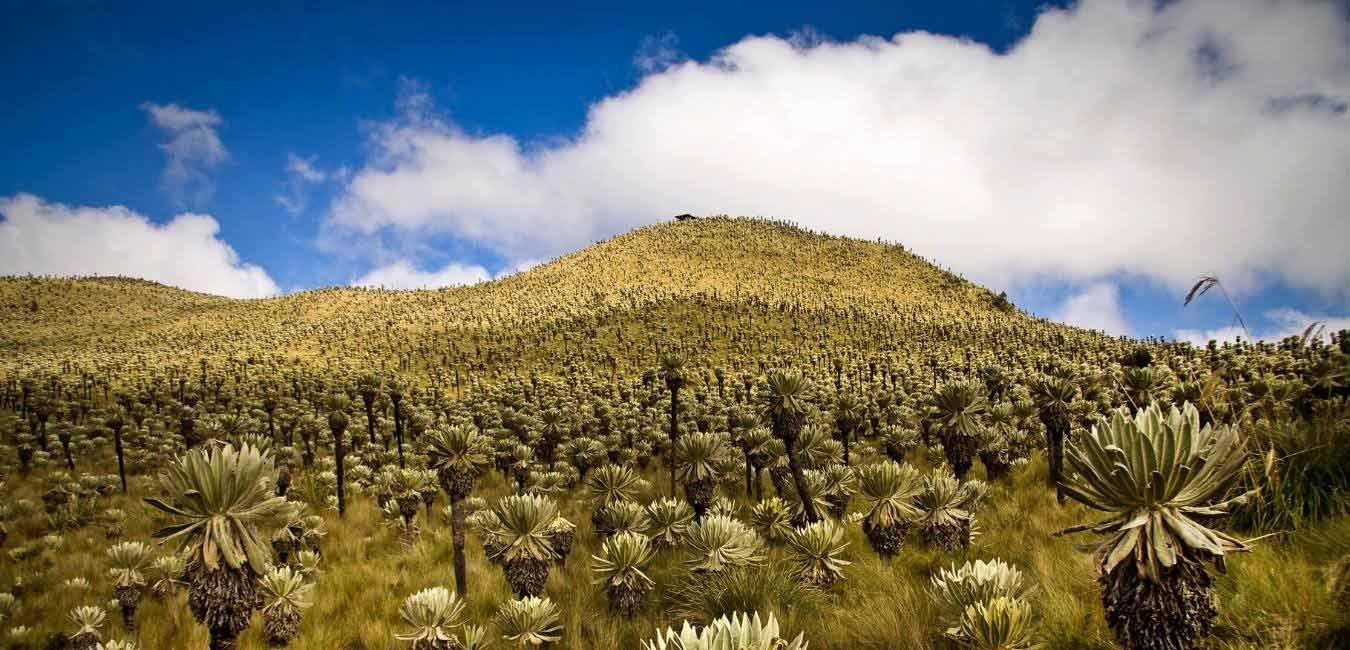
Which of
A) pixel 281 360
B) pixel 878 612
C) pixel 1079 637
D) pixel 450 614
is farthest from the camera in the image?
pixel 281 360

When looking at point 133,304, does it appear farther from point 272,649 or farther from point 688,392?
point 272,649

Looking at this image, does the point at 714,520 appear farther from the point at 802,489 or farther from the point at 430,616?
the point at 430,616

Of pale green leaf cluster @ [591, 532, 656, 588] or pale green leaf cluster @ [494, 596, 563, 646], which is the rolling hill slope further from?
pale green leaf cluster @ [494, 596, 563, 646]

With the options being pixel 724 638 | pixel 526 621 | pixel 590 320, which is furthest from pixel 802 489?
pixel 590 320

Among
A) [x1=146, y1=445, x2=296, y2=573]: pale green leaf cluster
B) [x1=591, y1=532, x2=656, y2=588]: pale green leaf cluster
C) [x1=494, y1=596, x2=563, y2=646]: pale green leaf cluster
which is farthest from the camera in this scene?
[x1=591, y1=532, x2=656, y2=588]: pale green leaf cluster

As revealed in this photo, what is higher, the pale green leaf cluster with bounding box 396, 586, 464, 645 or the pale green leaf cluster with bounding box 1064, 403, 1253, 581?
the pale green leaf cluster with bounding box 1064, 403, 1253, 581

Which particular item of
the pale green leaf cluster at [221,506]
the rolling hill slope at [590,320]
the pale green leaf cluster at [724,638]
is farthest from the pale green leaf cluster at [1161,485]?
the rolling hill slope at [590,320]

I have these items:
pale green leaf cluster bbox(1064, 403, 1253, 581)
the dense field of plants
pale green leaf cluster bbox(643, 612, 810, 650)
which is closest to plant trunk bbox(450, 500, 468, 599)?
the dense field of plants

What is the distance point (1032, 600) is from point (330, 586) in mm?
12921

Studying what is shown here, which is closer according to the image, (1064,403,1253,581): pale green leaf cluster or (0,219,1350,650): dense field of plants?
(1064,403,1253,581): pale green leaf cluster

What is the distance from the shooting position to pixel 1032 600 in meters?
5.91

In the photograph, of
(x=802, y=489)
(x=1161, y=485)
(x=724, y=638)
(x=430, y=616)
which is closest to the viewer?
(x=724, y=638)

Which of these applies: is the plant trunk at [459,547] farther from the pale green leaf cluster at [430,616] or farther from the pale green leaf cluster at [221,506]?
the pale green leaf cluster at [221,506]

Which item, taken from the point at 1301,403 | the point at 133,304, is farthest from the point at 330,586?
the point at 133,304
